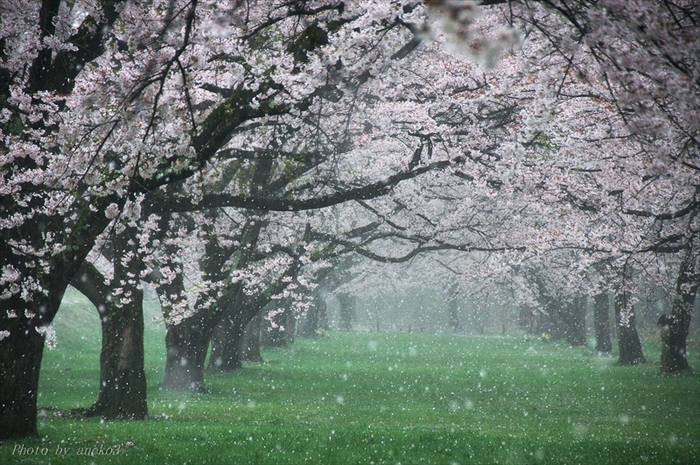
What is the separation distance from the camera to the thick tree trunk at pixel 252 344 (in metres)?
32.8

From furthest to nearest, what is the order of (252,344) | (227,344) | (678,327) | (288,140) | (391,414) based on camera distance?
(252,344) → (227,344) → (678,327) → (288,140) → (391,414)

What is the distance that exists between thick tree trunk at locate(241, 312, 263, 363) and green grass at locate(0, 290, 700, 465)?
4.69 feet

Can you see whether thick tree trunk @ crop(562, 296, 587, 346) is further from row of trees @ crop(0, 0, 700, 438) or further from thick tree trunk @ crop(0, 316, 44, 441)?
thick tree trunk @ crop(0, 316, 44, 441)

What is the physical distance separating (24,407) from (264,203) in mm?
5725

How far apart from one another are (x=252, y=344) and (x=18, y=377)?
2262cm

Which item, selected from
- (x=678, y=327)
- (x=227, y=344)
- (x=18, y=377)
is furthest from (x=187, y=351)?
(x=678, y=327)

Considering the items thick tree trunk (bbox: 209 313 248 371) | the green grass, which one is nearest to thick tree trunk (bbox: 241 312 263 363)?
the green grass

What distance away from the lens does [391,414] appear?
17.2 meters

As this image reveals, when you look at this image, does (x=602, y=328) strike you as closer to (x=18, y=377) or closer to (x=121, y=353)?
(x=121, y=353)

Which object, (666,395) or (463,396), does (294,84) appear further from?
(666,395)

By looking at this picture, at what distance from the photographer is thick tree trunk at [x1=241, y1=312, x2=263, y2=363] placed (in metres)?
32.8

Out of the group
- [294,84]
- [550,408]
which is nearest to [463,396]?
[550,408]

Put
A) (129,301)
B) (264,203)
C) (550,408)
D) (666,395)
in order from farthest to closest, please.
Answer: (666,395) < (550,408) < (129,301) < (264,203)

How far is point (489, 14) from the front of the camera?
533 inches
